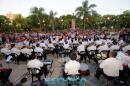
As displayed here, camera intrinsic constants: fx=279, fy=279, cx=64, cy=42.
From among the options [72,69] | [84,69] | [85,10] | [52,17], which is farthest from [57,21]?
[72,69]

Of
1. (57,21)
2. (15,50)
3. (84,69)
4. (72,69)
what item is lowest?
(57,21)

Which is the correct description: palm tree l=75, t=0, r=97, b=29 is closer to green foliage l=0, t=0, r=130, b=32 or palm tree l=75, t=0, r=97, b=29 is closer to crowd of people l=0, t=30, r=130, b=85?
green foliage l=0, t=0, r=130, b=32

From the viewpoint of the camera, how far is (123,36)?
1395 inches

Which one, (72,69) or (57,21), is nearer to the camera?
(72,69)

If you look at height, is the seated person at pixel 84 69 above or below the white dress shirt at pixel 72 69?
below

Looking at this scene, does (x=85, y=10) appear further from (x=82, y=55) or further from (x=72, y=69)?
(x=72, y=69)

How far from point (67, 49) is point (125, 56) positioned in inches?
373

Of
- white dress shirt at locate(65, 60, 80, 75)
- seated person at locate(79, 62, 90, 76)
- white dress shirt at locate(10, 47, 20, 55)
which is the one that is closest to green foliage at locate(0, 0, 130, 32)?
white dress shirt at locate(10, 47, 20, 55)

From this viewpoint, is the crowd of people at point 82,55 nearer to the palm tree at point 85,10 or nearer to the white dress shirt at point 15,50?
the white dress shirt at point 15,50

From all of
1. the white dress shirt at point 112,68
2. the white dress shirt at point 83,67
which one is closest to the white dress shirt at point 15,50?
the white dress shirt at point 83,67

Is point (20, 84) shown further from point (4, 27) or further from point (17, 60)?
point (4, 27)

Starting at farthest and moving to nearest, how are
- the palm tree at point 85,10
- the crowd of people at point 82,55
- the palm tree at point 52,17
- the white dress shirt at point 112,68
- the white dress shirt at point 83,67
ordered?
1. the palm tree at point 52,17
2. the palm tree at point 85,10
3. the white dress shirt at point 83,67
4. the crowd of people at point 82,55
5. the white dress shirt at point 112,68

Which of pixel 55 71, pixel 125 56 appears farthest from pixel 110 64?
pixel 55 71

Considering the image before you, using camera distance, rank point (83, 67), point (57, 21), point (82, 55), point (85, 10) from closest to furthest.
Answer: point (83, 67) < point (82, 55) < point (85, 10) < point (57, 21)
